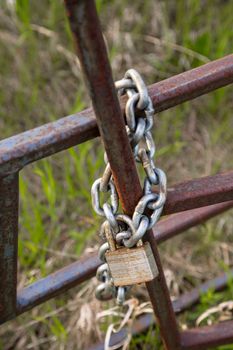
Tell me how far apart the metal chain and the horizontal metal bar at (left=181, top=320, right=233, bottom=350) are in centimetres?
38

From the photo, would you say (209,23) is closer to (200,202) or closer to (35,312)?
(35,312)

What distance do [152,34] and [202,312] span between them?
112 centimetres

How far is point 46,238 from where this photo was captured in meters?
1.72

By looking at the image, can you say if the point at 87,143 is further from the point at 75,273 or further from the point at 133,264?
the point at 133,264

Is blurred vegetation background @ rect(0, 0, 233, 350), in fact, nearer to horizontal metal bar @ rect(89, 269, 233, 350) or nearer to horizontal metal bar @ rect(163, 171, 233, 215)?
horizontal metal bar @ rect(89, 269, 233, 350)

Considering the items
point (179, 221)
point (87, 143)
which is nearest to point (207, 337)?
point (179, 221)

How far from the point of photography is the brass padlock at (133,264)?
2.97ft

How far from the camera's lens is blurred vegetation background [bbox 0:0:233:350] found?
163 cm

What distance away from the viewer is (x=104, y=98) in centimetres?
76

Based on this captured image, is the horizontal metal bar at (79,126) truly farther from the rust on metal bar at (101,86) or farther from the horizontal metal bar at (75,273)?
the horizontal metal bar at (75,273)

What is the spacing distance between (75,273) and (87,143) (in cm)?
73

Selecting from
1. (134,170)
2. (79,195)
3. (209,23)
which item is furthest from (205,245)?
(134,170)

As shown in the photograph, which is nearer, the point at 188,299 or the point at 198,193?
the point at 198,193

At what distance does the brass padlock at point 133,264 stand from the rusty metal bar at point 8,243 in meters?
0.14
